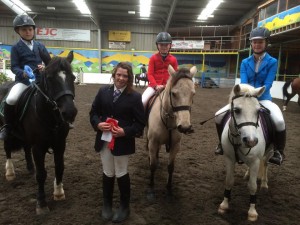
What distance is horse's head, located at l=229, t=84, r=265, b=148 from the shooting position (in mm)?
2412

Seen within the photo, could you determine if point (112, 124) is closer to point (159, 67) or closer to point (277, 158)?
point (159, 67)

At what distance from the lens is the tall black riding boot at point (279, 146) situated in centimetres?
314

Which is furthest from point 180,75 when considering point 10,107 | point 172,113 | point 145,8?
point 145,8

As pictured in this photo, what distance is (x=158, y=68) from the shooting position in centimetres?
422

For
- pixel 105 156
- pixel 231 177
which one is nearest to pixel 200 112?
pixel 231 177

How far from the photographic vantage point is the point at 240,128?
8.22 feet

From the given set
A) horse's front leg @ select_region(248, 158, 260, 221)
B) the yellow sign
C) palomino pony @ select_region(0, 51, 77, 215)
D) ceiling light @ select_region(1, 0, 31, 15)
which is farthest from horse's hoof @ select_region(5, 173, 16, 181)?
the yellow sign

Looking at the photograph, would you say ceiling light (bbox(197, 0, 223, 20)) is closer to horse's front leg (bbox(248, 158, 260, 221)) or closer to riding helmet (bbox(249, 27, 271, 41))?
riding helmet (bbox(249, 27, 271, 41))

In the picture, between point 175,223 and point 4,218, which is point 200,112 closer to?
point 175,223

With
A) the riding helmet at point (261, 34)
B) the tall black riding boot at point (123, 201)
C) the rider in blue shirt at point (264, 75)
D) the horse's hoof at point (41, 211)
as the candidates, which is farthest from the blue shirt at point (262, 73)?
the horse's hoof at point (41, 211)

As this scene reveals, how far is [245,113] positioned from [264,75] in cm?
111

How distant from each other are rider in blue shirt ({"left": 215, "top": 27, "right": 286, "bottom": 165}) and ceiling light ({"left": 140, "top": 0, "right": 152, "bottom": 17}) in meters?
20.6

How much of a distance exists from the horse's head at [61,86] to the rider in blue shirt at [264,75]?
6.01ft

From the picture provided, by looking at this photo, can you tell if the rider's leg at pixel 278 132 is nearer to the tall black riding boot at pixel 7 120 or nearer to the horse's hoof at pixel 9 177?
the tall black riding boot at pixel 7 120
